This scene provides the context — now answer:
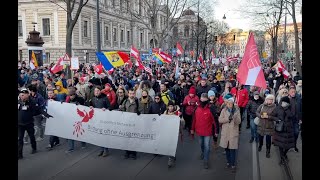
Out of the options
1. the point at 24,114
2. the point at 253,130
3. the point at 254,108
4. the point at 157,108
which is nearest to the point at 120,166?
the point at 157,108

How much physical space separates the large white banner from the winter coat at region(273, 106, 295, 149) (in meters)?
2.27

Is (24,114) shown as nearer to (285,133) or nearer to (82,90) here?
(82,90)

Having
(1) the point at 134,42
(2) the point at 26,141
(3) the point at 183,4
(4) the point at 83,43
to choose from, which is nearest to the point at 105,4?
(4) the point at 83,43

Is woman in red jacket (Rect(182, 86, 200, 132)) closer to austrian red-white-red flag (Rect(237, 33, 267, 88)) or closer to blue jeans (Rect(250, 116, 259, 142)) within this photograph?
blue jeans (Rect(250, 116, 259, 142))

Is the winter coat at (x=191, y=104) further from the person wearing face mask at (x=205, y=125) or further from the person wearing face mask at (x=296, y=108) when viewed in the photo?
the person wearing face mask at (x=296, y=108)

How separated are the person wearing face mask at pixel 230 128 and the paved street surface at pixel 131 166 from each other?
41 centimetres

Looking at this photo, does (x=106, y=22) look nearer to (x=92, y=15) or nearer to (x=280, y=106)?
(x=92, y=15)

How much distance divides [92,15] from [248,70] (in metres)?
44.9

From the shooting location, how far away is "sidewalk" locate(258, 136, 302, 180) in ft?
23.3

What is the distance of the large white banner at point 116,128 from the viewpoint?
8.02 metres

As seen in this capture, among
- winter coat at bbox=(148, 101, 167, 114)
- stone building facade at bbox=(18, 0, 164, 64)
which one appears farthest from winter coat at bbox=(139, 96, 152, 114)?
stone building facade at bbox=(18, 0, 164, 64)

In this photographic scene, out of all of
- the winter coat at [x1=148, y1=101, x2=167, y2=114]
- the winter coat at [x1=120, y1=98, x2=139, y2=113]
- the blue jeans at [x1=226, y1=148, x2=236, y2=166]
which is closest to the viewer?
the blue jeans at [x1=226, y1=148, x2=236, y2=166]

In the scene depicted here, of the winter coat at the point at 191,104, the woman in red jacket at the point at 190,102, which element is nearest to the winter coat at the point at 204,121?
the woman in red jacket at the point at 190,102

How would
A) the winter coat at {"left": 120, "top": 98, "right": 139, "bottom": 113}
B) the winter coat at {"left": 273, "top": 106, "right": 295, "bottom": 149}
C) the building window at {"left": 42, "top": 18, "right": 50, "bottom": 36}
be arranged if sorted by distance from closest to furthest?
the winter coat at {"left": 273, "top": 106, "right": 295, "bottom": 149} < the winter coat at {"left": 120, "top": 98, "right": 139, "bottom": 113} < the building window at {"left": 42, "top": 18, "right": 50, "bottom": 36}
